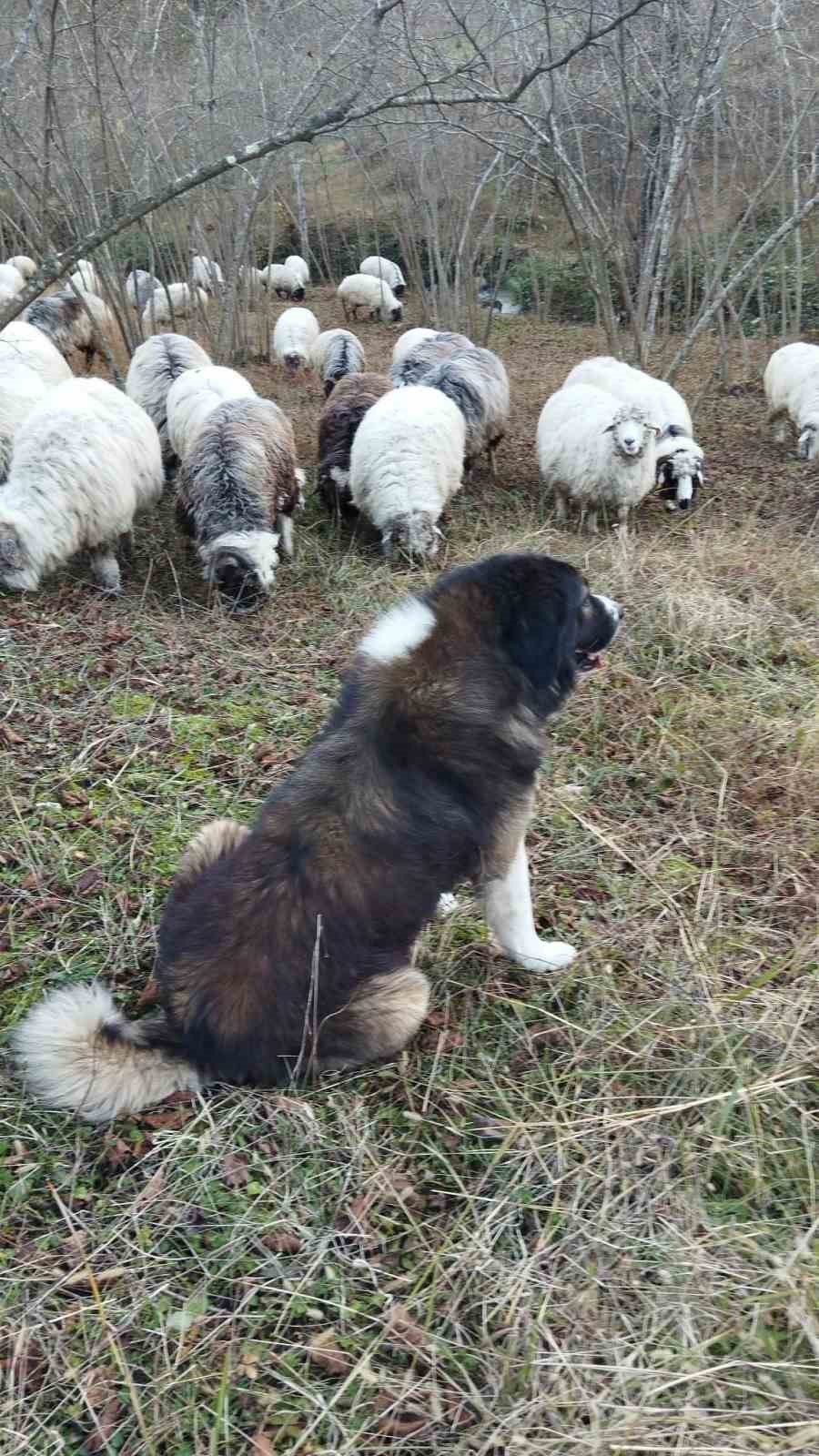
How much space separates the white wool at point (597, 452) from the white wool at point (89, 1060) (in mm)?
7288

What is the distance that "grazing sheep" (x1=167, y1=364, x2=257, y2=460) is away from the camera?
352 inches

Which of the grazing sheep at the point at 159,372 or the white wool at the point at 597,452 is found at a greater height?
the grazing sheep at the point at 159,372

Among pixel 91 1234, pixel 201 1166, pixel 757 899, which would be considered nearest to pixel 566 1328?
pixel 201 1166

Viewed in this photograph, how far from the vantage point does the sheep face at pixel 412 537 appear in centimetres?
823

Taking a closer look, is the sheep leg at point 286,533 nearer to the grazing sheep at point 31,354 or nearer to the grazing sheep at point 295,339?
the grazing sheep at point 31,354

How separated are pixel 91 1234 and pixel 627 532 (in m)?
7.80

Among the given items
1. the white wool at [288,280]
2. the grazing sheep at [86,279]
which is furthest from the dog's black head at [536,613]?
the white wool at [288,280]

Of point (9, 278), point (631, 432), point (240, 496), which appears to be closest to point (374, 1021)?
point (240, 496)

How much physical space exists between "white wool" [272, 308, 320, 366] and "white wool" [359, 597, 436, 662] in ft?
48.3

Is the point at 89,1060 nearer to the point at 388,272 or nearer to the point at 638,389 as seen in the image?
the point at 638,389

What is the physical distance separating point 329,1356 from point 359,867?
131 centimetres

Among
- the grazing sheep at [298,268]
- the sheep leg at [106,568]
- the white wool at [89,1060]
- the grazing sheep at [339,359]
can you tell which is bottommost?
the grazing sheep at [298,268]

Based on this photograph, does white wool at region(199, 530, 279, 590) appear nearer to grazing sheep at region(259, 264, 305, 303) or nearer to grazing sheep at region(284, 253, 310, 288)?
grazing sheep at region(259, 264, 305, 303)

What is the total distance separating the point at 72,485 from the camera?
23.6ft
